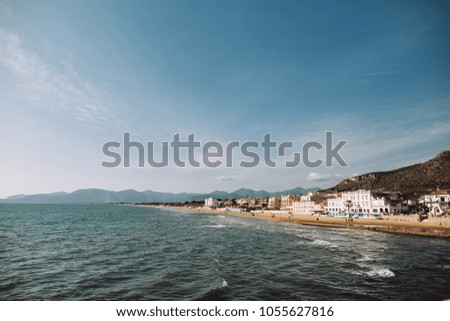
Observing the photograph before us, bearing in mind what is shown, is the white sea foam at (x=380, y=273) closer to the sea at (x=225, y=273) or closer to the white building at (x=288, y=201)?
the sea at (x=225, y=273)

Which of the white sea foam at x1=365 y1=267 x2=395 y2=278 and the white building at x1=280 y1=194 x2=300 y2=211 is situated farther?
the white building at x1=280 y1=194 x2=300 y2=211

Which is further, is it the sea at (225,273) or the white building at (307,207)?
the white building at (307,207)

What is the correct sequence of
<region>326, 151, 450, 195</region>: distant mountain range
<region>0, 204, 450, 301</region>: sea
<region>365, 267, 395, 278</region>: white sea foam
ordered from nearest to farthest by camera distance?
1. <region>0, 204, 450, 301</region>: sea
2. <region>365, 267, 395, 278</region>: white sea foam
3. <region>326, 151, 450, 195</region>: distant mountain range

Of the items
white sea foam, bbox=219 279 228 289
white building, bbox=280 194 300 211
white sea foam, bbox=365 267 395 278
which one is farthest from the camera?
white building, bbox=280 194 300 211

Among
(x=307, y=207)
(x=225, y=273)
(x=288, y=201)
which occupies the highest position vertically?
(x=288, y=201)

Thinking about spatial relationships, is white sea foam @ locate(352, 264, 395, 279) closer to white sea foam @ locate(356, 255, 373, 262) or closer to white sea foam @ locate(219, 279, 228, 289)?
white sea foam @ locate(356, 255, 373, 262)

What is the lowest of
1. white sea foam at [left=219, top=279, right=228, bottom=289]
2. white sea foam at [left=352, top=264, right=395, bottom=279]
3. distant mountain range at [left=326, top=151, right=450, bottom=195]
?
white sea foam at [left=352, top=264, right=395, bottom=279]

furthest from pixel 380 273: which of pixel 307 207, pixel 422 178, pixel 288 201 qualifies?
pixel 422 178

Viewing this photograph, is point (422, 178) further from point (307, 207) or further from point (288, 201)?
point (307, 207)

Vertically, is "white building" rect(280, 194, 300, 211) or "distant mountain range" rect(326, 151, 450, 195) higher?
"distant mountain range" rect(326, 151, 450, 195)

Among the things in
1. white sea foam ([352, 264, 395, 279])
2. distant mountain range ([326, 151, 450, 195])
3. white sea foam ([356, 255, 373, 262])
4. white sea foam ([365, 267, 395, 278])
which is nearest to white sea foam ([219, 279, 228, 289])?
white sea foam ([352, 264, 395, 279])

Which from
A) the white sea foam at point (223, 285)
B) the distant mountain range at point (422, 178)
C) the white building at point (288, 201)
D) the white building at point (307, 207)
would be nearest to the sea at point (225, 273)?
the white sea foam at point (223, 285)
